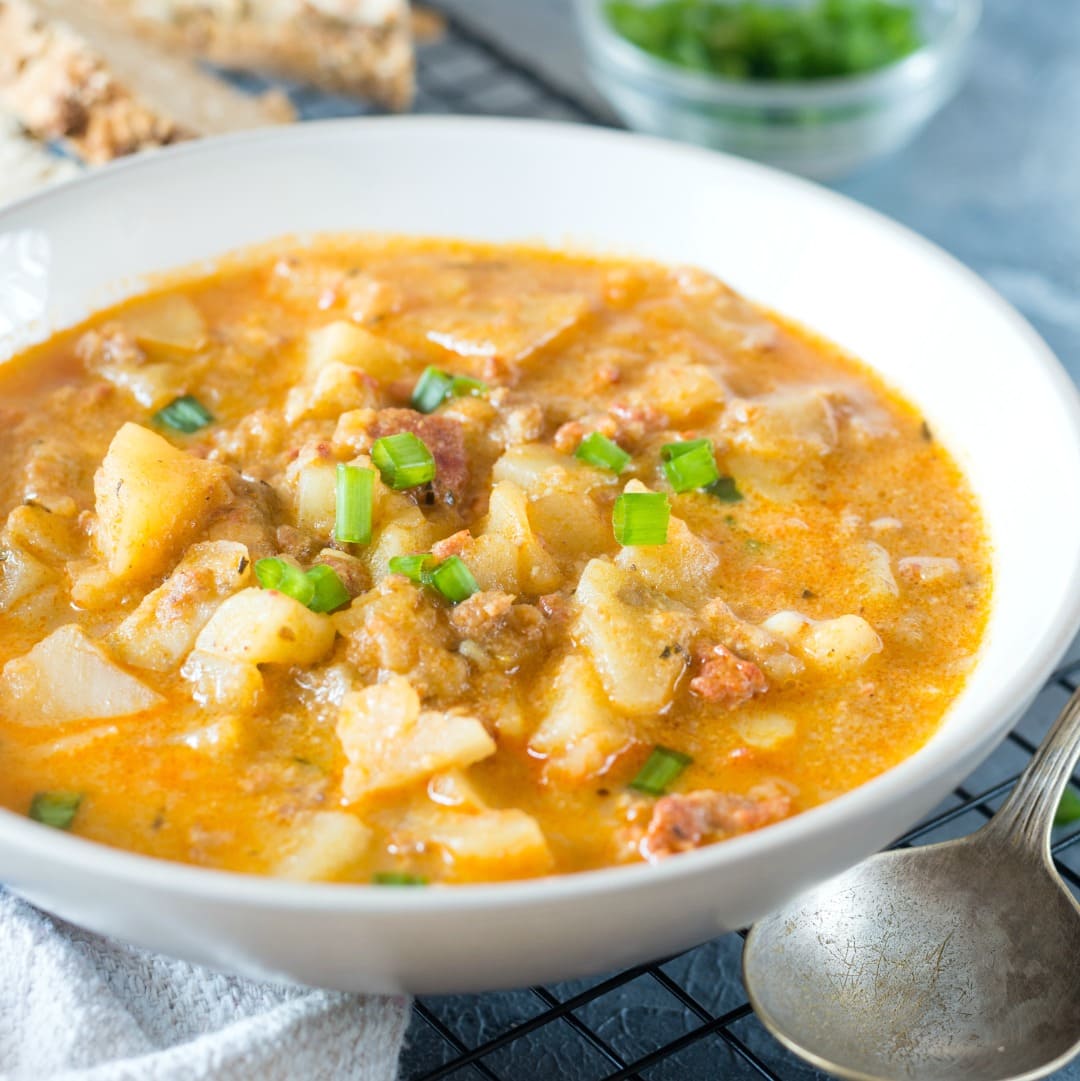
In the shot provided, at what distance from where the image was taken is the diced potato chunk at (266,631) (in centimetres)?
315

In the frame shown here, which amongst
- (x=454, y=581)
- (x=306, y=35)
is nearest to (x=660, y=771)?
(x=454, y=581)

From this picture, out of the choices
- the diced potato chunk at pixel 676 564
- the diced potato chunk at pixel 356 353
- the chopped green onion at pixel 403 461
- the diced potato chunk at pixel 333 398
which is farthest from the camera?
the diced potato chunk at pixel 356 353

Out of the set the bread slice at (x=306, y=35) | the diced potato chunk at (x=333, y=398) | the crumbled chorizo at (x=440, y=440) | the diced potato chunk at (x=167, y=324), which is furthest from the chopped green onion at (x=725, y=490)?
the bread slice at (x=306, y=35)

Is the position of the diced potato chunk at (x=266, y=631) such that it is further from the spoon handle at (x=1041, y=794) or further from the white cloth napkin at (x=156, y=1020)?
the spoon handle at (x=1041, y=794)

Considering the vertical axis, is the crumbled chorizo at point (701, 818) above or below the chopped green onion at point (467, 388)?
above

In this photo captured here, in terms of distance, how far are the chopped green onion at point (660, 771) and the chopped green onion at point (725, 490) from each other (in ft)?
3.07

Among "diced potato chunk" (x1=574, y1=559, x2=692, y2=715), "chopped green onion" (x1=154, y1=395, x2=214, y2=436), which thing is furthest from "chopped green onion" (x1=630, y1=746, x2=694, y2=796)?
"chopped green onion" (x1=154, y1=395, x2=214, y2=436)

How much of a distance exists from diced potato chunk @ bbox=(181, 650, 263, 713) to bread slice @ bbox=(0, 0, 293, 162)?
2735mm

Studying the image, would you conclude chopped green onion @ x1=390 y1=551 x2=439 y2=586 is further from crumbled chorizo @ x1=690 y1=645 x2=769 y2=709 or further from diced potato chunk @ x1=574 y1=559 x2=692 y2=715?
crumbled chorizo @ x1=690 y1=645 x2=769 y2=709

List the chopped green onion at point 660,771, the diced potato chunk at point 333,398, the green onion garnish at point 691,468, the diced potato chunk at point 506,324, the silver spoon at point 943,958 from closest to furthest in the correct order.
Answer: the silver spoon at point 943,958
the chopped green onion at point 660,771
the green onion garnish at point 691,468
the diced potato chunk at point 333,398
the diced potato chunk at point 506,324

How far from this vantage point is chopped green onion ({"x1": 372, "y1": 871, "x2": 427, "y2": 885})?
109 inches

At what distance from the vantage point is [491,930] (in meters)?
2.43

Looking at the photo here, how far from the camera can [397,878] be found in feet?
→ 9.11

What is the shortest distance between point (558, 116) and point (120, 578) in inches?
156
